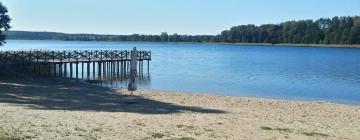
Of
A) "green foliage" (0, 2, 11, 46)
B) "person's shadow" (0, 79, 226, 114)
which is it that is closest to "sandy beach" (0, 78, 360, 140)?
"person's shadow" (0, 79, 226, 114)

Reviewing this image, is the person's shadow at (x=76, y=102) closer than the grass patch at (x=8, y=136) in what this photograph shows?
No

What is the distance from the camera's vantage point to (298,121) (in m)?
19.7

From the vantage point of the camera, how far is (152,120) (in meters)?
17.4

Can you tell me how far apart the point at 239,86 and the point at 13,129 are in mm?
32402

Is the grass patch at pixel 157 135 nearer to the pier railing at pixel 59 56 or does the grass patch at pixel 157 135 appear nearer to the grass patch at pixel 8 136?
the grass patch at pixel 8 136

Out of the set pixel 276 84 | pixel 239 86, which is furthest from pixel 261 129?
pixel 276 84

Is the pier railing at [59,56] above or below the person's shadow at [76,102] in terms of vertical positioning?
above

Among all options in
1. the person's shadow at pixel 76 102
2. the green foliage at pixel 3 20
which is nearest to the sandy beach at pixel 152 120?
the person's shadow at pixel 76 102

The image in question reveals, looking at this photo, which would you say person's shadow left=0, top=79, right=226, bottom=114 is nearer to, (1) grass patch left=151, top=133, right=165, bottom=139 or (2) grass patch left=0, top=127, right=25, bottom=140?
(1) grass patch left=151, top=133, right=165, bottom=139

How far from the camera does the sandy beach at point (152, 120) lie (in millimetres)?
14328

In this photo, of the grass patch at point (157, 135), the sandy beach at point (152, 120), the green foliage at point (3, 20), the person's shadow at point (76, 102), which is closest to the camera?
the grass patch at point (157, 135)

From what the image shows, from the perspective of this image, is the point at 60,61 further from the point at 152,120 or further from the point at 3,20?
the point at 152,120

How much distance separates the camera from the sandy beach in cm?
1433

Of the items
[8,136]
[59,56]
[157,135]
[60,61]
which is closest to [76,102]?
[157,135]
